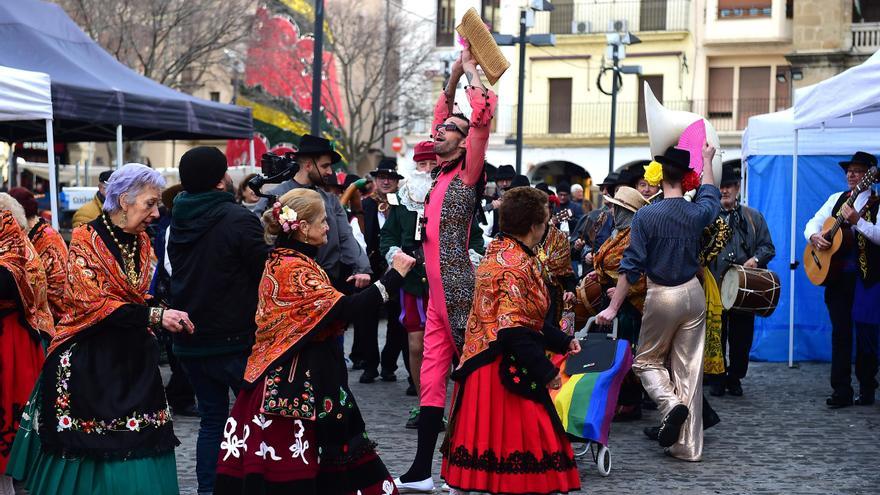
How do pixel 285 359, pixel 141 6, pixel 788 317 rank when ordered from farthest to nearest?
1. pixel 141 6
2. pixel 788 317
3. pixel 285 359

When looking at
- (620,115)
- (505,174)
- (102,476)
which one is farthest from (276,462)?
(620,115)

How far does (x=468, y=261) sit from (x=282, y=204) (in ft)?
5.19

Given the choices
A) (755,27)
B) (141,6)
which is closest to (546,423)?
(141,6)

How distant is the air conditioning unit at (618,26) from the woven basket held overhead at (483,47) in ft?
108

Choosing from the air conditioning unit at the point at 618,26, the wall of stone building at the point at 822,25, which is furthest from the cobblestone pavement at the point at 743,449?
the air conditioning unit at the point at 618,26

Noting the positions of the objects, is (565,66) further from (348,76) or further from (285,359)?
(285,359)

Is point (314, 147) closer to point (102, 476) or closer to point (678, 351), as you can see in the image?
point (678, 351)

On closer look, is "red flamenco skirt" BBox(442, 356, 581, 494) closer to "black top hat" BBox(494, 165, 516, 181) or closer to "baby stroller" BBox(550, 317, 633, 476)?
"baby stroller" BBox(550, 317, 633, 476)

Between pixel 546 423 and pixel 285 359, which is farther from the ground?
pixel 285 359

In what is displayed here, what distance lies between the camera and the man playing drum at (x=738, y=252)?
10688 millimetres

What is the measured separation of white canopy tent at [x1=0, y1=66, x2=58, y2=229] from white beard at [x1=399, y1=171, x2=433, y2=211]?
279 cm

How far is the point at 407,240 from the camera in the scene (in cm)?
949

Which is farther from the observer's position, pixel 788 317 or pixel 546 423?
pixel 788 317

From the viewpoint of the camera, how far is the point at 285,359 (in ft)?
18.1
